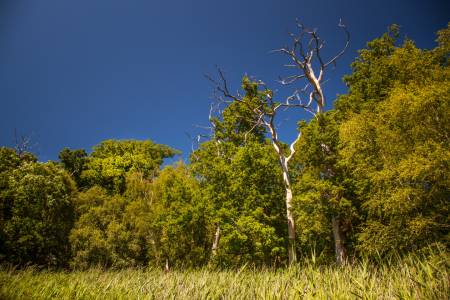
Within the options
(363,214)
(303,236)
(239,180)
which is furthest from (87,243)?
(363,214)

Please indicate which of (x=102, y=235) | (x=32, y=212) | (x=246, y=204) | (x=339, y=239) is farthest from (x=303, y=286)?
(x=32, y=212)

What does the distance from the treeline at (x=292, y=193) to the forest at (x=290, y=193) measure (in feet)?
0.25

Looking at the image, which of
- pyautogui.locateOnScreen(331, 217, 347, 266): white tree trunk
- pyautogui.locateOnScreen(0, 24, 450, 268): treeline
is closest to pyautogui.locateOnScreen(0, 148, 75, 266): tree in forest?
pyautogui.locateOnScreen(0, 24, 450, 268): treeline

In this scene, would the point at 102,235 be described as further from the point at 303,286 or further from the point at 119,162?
the point at 303,286

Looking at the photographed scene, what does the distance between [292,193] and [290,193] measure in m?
0.12

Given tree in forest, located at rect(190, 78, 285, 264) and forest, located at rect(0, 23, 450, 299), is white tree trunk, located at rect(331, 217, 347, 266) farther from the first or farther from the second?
tree in forest, located at rect(190, 78, 285, 264)

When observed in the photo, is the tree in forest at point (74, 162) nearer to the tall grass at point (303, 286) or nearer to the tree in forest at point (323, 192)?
the tall grass at point (303, 286)

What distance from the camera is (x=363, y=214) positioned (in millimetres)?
12211

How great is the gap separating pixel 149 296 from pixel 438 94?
34.4 feet

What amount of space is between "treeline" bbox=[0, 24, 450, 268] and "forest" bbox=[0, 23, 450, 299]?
0.08 m

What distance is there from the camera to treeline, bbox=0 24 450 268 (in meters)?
8.55

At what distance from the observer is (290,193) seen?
44.7 feet

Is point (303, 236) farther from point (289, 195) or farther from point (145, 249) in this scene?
point (145, 249)

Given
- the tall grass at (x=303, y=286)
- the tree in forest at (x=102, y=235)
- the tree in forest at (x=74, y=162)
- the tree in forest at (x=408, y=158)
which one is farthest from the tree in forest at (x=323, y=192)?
the tree in forest at (x=74, y=162)
